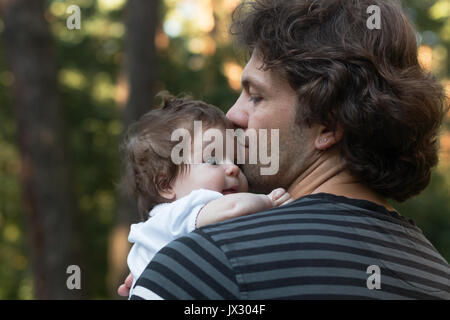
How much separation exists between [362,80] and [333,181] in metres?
0.34

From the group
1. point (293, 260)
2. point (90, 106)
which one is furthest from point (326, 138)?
point (90, 106)

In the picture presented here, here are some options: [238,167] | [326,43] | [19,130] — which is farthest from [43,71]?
[326,43]

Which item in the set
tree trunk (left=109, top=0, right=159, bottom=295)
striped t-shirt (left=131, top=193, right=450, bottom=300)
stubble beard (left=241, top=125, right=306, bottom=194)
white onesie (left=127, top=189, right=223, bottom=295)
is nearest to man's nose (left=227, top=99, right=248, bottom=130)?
stubble beard (left=241, top=125, right=306, bottom=194)

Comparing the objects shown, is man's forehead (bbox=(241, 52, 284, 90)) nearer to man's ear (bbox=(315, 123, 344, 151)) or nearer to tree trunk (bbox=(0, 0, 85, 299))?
man's ear (bbox=(315, 123, 344, 151))

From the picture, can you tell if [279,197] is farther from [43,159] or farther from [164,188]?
[43,159]

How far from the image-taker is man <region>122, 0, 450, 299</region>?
5.11ft

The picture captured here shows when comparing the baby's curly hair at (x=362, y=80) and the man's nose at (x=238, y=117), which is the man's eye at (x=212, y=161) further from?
the baby's curly hair at (x=362, y=80)

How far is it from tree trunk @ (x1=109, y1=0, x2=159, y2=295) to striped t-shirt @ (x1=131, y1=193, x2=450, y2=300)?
6170 millimetres

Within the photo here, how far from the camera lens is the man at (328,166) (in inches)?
61.3

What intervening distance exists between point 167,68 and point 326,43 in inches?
464

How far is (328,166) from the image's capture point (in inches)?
79.5

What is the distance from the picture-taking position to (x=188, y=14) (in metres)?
17.8

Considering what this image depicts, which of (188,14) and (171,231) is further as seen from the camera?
(188,14)
